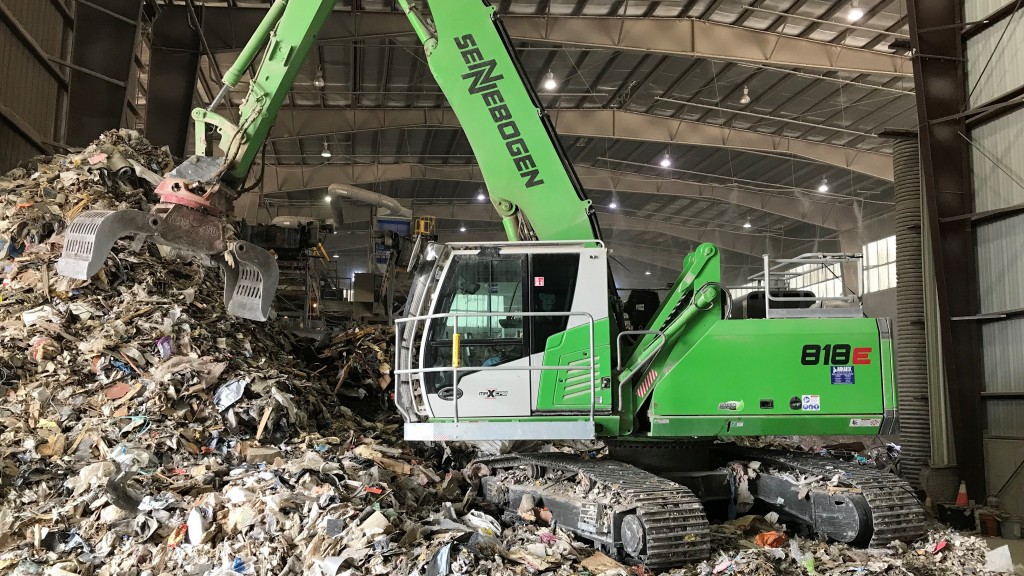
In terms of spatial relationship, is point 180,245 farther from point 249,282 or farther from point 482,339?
point 482,339

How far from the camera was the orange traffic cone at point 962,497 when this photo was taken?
1007 centimetres

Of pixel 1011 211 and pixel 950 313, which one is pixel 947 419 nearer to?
pixel 950 313

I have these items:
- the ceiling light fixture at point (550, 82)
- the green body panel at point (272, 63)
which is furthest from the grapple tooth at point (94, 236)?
the ceiling light fixture at point (550, 82)

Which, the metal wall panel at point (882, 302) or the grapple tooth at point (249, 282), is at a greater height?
the metal wall panel at point (882, 302)

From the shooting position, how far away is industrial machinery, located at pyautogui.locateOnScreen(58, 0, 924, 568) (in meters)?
6.35

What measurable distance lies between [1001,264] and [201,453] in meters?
10.6

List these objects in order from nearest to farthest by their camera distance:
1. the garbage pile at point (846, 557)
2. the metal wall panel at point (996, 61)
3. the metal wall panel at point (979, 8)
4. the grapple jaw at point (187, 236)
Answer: the garbage pile at point (846, 557), the grapple jaw at point (187, 236), the metal wall panel at point (996, 61), the metal wall panel at point (979, 8)

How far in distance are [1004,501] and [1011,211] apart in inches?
155

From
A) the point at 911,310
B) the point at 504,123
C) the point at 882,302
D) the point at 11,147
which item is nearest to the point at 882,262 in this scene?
the point at 882,302

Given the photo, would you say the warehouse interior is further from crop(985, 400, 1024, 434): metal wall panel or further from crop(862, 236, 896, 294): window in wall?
crop(862, 236, 896, 294): window in wall

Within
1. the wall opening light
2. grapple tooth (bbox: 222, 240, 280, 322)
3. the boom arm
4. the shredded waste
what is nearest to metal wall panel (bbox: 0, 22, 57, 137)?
the shredded waste

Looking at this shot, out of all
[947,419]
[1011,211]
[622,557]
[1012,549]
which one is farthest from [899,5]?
[622,557]

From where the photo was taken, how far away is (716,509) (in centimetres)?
771

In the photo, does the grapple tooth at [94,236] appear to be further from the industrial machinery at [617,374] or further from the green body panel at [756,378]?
the green body panel at [756,378]
